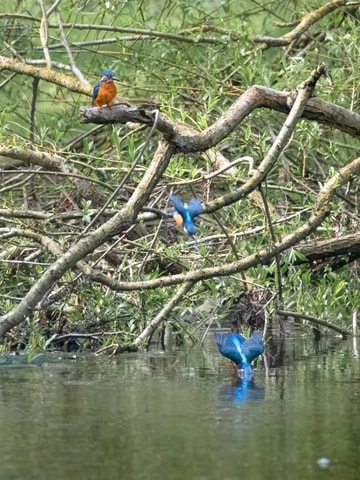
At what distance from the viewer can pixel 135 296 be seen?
26.2ft

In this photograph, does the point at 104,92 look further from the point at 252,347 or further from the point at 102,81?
the point at 252,347

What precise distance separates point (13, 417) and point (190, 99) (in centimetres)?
452

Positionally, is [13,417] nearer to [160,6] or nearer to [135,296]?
[135,296]

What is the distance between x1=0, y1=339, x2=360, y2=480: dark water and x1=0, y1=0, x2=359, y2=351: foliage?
385mm

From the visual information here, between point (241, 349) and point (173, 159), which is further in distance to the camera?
point (173, 159)

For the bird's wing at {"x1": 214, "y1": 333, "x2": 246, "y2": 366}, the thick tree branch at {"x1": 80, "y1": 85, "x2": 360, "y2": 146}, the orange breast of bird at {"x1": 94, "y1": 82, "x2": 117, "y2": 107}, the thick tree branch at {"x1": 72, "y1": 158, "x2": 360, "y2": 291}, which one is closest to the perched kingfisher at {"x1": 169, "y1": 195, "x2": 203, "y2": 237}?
the thick tree branch at {"x1": 80, "y1": 85, "x2": 360, "y2": 146}

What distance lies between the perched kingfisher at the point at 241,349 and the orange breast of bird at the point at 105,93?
1.61m

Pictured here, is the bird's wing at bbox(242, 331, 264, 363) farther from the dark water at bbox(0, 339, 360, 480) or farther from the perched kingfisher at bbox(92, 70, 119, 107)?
the perched kingfisher at bbox(92, 70, 119, 107)

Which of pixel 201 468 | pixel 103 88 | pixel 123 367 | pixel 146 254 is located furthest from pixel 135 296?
pixel 201 468

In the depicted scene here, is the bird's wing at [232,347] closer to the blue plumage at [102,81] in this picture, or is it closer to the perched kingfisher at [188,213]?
the perched kingfisher at [188,213]

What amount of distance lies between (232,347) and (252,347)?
12cm

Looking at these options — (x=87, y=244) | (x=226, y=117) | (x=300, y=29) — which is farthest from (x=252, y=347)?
(x=300, y=29)

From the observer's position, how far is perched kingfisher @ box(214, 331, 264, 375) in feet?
23.0

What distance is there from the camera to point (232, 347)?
23.2 ft
